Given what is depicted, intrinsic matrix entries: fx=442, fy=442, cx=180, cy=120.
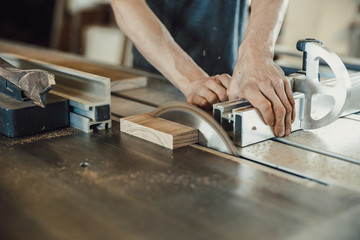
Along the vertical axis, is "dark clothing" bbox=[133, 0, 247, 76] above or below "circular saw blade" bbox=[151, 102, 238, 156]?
above

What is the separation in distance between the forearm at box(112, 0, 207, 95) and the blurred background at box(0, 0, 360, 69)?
6.95 ft

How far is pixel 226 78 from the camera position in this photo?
4.30 feet

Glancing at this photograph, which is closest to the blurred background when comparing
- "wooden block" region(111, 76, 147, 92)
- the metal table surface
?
"wooden block" region(111, 76, 147, 92)

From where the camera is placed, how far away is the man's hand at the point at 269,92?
1.08m

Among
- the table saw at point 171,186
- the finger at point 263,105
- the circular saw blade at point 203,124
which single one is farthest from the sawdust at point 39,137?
the finger at point 263,105

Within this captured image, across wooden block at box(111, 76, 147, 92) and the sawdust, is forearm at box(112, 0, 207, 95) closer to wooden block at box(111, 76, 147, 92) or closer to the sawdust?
wooden block at box(111, 76, 147, 92)

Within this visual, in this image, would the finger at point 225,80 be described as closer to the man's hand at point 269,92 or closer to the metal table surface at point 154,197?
the man's hand at point 269,92

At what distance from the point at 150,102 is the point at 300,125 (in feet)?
1.73

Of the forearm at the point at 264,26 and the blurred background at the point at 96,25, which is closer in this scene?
the forearm at the point at 264,26

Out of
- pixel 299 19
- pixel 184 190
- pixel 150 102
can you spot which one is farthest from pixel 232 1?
pixel 299 19

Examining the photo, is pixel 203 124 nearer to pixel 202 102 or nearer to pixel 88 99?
pixel 202 102

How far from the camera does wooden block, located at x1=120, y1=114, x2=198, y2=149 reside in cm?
107

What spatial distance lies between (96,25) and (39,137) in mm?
3681

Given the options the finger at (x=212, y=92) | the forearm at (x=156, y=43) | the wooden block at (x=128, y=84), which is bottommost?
the wooden block at (x=128, y=84)
